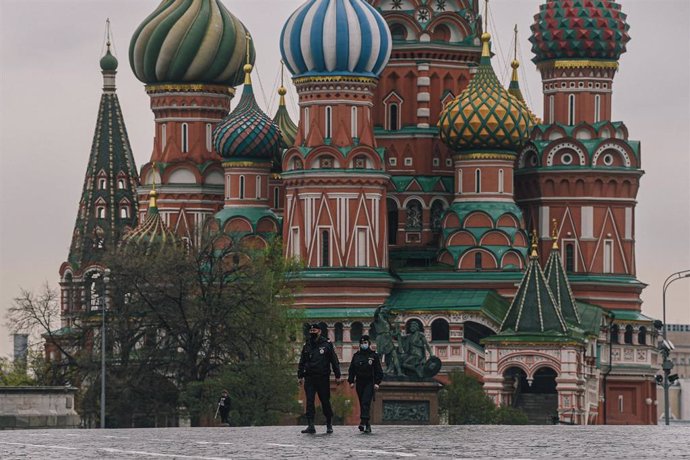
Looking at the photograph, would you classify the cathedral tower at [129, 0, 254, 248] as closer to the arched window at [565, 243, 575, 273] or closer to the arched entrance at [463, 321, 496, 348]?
the arched entrance at [463, 321, 496, 348]

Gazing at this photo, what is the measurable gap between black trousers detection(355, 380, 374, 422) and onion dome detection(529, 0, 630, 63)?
4867 centimetres

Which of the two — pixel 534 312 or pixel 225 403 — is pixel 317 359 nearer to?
pixel 225 403

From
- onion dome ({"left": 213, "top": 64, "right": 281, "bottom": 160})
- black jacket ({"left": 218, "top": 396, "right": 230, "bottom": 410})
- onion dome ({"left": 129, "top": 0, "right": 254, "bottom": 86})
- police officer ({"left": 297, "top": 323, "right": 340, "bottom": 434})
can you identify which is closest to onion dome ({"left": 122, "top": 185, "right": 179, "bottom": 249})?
onion dome ({"left": 213, "top": 64, "right": 281, "bottom": 160})

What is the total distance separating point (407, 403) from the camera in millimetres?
50438

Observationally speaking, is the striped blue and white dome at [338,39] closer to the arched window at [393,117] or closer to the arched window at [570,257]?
the arched window at [393,117]

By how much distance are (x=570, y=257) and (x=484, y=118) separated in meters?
6.61

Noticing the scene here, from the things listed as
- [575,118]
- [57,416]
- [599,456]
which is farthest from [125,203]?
[599,456]

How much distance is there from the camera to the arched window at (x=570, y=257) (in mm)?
80500

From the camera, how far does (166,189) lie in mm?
82500

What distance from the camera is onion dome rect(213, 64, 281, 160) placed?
79.1 metres

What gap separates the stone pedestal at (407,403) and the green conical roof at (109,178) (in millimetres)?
46130

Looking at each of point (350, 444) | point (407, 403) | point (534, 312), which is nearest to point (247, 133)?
point (534, 312)

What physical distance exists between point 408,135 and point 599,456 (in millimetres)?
53985

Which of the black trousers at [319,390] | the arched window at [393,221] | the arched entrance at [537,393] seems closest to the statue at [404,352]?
the black trousers at [319,390]
